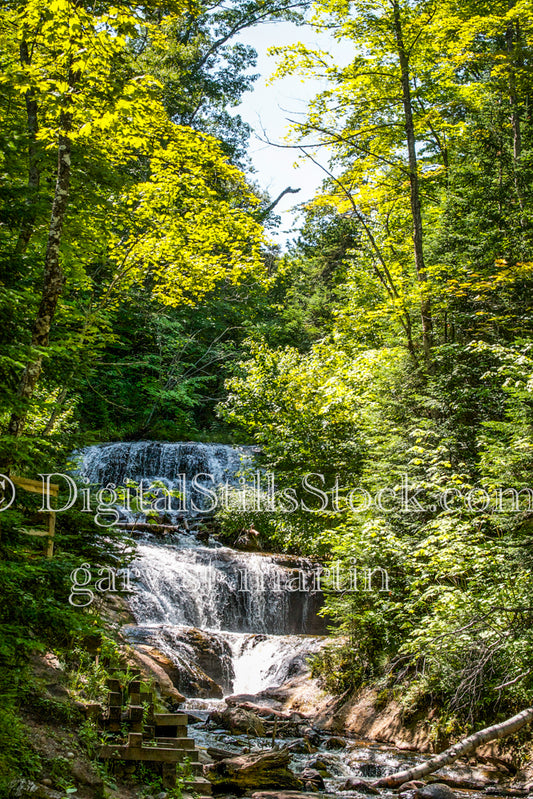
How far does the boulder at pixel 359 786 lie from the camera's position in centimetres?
632

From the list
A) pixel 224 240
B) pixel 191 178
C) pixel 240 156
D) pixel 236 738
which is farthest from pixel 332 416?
pixel 240 156

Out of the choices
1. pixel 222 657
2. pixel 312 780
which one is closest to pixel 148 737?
pixel 312 780

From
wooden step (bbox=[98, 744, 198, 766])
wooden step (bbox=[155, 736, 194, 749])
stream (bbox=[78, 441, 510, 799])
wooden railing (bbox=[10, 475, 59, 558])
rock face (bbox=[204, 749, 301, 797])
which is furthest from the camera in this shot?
stream (bbox=[78, 441, 510, 799])

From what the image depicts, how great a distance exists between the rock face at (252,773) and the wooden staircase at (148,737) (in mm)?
807

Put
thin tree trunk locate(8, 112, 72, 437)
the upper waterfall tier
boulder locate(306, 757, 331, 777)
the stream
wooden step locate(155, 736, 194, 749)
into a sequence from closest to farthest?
thin tree trunk locate(8, 112, 72, 437) → wooden step locate(155, 736, 194, 749) → boulder locate(306, 757, 331, 777) → the stream → the upper waterfall tier

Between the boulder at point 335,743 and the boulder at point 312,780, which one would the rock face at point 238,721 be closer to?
the boulder at point 335,743

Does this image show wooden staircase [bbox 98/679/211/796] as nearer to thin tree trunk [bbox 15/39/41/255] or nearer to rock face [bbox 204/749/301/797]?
rock face [bbox 204/749/301/797]

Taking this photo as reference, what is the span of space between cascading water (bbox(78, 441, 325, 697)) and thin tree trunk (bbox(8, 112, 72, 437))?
157 inches

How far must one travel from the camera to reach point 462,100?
1209cm

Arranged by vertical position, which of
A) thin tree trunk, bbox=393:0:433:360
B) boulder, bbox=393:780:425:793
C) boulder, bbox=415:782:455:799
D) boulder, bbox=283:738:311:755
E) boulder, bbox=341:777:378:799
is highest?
thin tree trunk, bbox=393:0:433:360

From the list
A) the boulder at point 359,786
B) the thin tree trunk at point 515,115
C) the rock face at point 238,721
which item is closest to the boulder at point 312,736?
the rock face at point 238,721

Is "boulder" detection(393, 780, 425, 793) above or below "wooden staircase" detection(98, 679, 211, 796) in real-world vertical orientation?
below

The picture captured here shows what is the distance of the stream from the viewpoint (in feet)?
24.3

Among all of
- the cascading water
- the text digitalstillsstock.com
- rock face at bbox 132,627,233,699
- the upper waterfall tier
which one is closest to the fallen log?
the text digitalstillsstock.com
